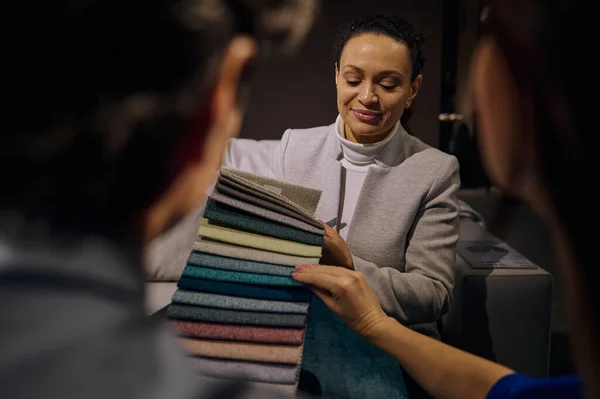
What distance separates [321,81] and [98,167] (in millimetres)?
503

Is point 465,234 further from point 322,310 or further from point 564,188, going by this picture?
point 564,188

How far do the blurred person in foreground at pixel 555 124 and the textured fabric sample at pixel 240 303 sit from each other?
0.30 meters

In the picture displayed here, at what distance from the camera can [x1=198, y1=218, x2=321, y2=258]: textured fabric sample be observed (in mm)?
689

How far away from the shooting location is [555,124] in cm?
39

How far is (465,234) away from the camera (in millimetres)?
1053

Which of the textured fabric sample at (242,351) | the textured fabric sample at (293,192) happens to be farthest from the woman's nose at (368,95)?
the textured fabric sample at (242,351)

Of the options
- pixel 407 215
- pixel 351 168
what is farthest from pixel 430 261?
pixel 351 168

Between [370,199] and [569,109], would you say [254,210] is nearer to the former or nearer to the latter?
[370,199]

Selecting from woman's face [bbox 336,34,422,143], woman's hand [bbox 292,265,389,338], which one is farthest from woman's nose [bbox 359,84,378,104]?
woman's hand [bbox 292,265,389,338]

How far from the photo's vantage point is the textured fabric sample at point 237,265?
0.67 meters

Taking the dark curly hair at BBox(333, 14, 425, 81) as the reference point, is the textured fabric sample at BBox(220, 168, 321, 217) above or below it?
below

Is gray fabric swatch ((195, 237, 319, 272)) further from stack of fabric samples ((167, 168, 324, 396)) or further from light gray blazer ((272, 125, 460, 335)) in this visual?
light gray blazer ((272, 125, 460, 335))

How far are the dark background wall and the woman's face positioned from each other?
0.03m

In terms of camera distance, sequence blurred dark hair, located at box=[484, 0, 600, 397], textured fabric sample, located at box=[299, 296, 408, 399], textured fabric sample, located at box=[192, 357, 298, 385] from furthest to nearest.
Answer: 1. textured fabric sample, located at box=[299, 296, 408, 399]
2. textured fabric sample, located at box=[192, 357, 298, 385]
3. blurred dark hair, located at box=[484, 0, 600, 397]
